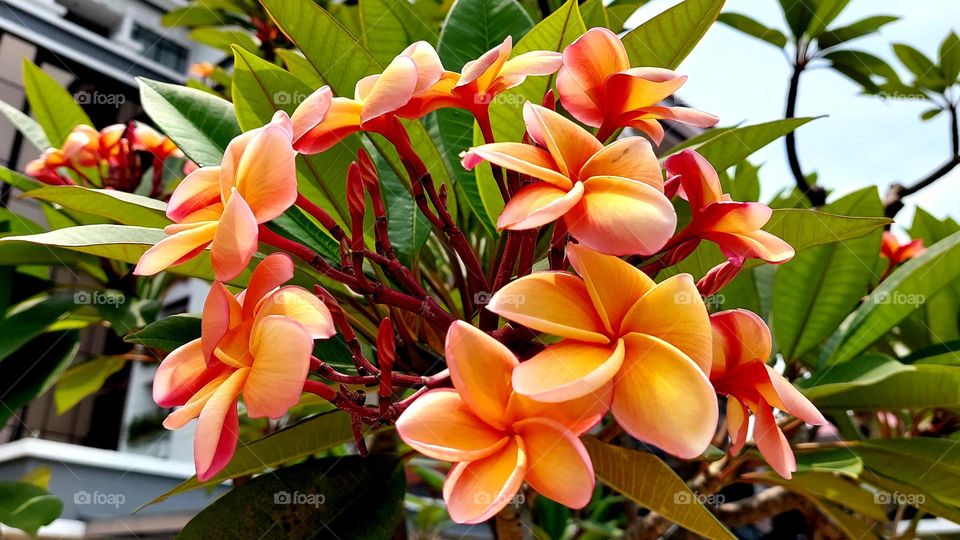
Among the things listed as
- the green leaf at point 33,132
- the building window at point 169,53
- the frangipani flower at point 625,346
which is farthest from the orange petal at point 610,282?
the building window at point 169,53

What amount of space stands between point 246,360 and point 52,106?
1.29 meters

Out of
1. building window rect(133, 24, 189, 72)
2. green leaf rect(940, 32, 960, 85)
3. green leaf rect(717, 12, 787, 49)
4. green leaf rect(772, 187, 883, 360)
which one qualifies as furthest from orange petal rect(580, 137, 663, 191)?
building window rect(133, 24, 189, 72)

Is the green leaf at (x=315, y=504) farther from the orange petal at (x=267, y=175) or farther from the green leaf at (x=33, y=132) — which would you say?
the green leaf at (x=33, y=132)

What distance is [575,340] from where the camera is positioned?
0.31 metres

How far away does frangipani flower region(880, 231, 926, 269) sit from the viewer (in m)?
1.22

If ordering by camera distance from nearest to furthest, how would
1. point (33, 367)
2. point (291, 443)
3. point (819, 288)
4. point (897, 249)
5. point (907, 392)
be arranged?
point (291, 443) < point (907, 392) < point (819, 288) < point (33, 367) < point (897, 249)

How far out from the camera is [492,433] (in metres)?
0.30

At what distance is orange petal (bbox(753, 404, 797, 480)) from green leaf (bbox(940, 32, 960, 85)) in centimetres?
157

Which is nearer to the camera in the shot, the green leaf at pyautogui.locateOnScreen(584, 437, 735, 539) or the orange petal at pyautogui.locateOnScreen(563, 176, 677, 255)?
the orange petal at pyautogui.locateOnScreen(563, 176, 677, 255)

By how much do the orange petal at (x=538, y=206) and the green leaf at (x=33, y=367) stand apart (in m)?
0.93

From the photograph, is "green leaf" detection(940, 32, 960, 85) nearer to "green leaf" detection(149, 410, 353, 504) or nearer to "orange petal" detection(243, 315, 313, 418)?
"green leaf" detection(149, 410, 353, 504)

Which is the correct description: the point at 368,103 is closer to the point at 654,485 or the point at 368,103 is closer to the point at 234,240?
the point at 234,240

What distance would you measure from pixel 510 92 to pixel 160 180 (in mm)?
1039

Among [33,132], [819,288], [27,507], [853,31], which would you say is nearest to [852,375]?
[819,288]
